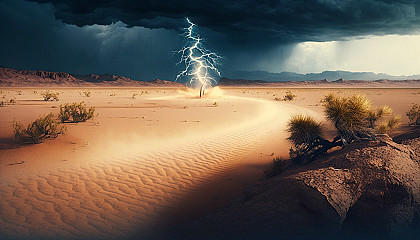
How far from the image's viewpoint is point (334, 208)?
12.1 ft

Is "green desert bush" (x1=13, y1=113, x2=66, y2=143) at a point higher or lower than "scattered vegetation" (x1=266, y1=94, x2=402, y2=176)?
lower

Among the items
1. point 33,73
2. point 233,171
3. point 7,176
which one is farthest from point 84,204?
point 33,73

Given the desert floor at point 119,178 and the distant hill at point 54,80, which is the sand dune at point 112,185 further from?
the distant hill at point 54,80

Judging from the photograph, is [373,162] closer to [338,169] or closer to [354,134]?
[338,169]

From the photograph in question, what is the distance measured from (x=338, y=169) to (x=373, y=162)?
585 mm

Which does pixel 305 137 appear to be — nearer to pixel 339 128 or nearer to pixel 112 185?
pixel 339 128

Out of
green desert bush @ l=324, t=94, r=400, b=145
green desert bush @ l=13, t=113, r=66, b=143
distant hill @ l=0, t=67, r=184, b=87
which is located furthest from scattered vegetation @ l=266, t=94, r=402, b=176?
distant hill @ l=0, t=67, r=184, b=87

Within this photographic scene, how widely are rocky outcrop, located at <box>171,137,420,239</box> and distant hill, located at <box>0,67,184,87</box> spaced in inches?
5619

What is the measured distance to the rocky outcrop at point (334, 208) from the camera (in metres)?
3.65

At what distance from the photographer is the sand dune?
4.76 meters

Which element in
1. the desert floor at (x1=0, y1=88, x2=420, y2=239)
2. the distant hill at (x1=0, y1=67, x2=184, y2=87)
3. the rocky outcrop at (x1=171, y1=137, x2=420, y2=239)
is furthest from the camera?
the distant hill at (x1=0, y1=67, x2=184, y2=87)

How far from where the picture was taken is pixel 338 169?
4512 millimetres

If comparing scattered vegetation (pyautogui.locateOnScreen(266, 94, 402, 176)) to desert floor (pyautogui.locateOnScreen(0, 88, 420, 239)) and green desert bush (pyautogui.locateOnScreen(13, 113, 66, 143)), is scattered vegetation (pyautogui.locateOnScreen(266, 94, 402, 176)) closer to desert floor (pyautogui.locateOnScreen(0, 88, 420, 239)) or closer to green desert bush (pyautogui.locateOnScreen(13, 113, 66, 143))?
desert floor (pyautogui.locateOnScreen(0, 88, 420, 239))

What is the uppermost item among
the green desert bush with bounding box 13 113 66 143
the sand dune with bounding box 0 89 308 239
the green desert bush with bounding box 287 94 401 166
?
the green desert bush with bounding box 287 94 401 166
